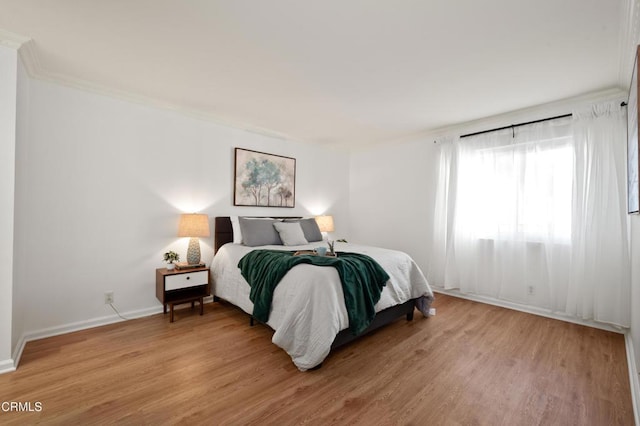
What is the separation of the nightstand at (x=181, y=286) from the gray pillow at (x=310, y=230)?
1465 mm

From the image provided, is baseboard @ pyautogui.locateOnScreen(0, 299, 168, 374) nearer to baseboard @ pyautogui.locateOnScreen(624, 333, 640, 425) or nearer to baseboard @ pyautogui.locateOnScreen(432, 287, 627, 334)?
baseboard @ pyautogui.locateOnScreen(432, 287, 627, 334)

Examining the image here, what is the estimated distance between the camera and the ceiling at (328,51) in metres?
1.83

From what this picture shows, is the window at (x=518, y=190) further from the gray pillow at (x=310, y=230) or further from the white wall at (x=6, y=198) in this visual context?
the white wall at (x=6, y=198)

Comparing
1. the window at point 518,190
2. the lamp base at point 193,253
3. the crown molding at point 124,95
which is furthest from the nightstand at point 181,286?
the window at point 518,190

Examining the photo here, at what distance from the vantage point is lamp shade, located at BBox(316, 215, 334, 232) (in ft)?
16.1

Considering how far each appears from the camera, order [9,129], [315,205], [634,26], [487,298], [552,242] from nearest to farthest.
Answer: [634,26] → [9,129] → [552,242] → [487,298] → [315,205]

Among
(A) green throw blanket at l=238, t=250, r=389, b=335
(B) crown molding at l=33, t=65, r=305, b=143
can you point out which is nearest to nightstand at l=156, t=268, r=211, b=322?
(A) green throw blanket at l=238, t=250, r=389, b=335

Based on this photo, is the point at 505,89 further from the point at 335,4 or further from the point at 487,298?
the point at 487,298

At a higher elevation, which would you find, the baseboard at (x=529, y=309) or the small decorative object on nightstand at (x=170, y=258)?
the small decorative object on nightstand at (x=170, y=258)

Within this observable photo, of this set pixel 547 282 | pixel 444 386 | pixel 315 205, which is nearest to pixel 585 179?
pixel 547 282

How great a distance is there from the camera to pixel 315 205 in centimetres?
514

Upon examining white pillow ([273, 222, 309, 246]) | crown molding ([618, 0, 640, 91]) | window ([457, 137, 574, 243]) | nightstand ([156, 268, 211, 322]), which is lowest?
nightstand ([156, 268, 211, 322])

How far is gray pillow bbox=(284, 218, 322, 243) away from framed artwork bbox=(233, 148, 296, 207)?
0.48 meters

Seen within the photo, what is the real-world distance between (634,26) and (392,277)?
251 cm
